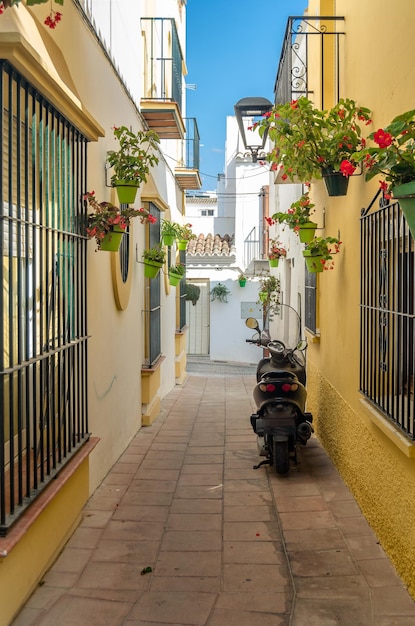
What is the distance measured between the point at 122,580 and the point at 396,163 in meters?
2.99

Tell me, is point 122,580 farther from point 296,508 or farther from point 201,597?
point 296,508

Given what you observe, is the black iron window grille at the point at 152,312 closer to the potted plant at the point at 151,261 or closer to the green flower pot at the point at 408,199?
the potted plant at the point at 151,261

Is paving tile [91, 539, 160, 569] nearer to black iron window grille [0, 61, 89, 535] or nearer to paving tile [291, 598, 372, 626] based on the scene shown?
black iron window grille [0, 61, 89, 535]

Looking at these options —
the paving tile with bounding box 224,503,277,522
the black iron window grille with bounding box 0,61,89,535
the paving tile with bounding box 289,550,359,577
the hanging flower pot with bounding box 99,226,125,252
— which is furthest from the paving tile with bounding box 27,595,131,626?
the hanging flower pot with bounding box 99,226,125,252

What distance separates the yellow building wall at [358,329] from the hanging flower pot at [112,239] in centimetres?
211

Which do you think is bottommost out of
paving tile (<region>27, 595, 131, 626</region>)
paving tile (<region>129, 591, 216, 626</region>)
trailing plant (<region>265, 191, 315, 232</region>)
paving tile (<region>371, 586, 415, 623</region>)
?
paving tile (<region>371, 586, 415, 623</region>)

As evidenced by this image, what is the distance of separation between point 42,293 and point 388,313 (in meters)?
2.36

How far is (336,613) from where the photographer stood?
3496mm

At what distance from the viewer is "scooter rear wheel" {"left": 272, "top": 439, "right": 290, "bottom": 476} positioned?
244 inches

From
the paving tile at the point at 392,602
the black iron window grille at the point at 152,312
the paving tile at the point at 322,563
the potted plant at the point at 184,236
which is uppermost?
the potted plant at the point at 184,236

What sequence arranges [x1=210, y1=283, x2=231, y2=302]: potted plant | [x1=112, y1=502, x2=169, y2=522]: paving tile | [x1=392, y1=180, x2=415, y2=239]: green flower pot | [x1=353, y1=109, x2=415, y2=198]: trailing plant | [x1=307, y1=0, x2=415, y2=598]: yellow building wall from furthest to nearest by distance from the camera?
[x1=210, y1=283, x2=231, y2=302]: potted plant
[x1=112, y1=502, x2=169, y2=522]: paving tile
[x1=307, y1=0, x2=415, y2=598]: yellow building wall
[x1=353, y1=109, x2=415, y2=198]: trailing plant
[x1=392, y1=180, x2=415, y2=239]: green flower pot

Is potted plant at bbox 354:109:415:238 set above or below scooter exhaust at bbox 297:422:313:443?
above

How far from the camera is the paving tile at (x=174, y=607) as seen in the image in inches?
135

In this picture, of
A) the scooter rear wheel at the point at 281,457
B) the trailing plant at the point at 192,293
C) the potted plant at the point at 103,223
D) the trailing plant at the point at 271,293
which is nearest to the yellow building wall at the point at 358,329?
the scooter rear wheel at the point at 281,457
